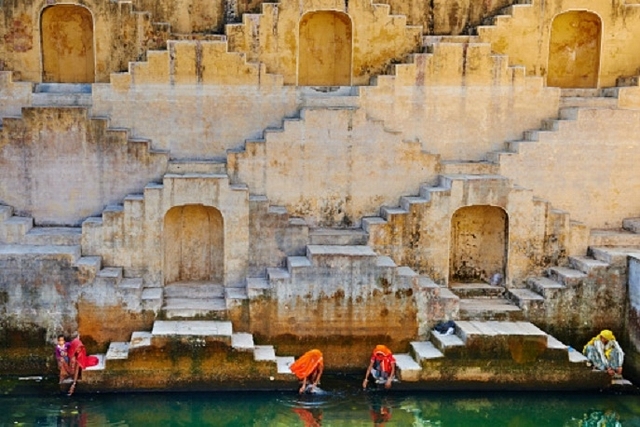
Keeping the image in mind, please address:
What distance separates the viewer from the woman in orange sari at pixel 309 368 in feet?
42.8

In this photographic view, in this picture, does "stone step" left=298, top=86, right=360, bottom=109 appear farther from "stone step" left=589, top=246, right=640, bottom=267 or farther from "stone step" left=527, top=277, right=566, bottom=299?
"stone step" left=589, top=246, right=640, bottom=267

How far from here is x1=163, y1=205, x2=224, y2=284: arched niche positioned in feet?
49.1

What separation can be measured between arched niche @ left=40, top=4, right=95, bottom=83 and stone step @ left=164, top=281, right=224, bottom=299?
497 cm

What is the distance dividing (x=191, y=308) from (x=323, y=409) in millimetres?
3035

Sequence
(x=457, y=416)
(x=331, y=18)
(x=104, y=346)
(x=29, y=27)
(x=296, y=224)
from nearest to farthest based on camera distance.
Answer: (x=457, y=416)
(x=104, y=346)
(x=296, y=224)
(x=29, y=27)
(x=331, y=18)

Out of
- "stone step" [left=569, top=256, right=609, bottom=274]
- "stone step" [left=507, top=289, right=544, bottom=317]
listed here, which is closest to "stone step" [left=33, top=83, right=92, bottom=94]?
"stone step" [left=507, top=289, right=544, bottom=317]

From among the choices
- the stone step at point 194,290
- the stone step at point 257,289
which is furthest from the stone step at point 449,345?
the stone step at point 194,290

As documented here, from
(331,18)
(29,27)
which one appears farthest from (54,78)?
(331,18)

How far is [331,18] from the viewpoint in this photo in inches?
655

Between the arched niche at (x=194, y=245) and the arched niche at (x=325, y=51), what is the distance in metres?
3.82

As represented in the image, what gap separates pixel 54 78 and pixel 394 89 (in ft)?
23.6

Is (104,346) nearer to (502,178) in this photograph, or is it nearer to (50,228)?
(50,228)

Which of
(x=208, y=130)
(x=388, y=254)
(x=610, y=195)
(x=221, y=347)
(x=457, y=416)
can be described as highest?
(x=208, y=130)

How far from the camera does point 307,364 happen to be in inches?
516
